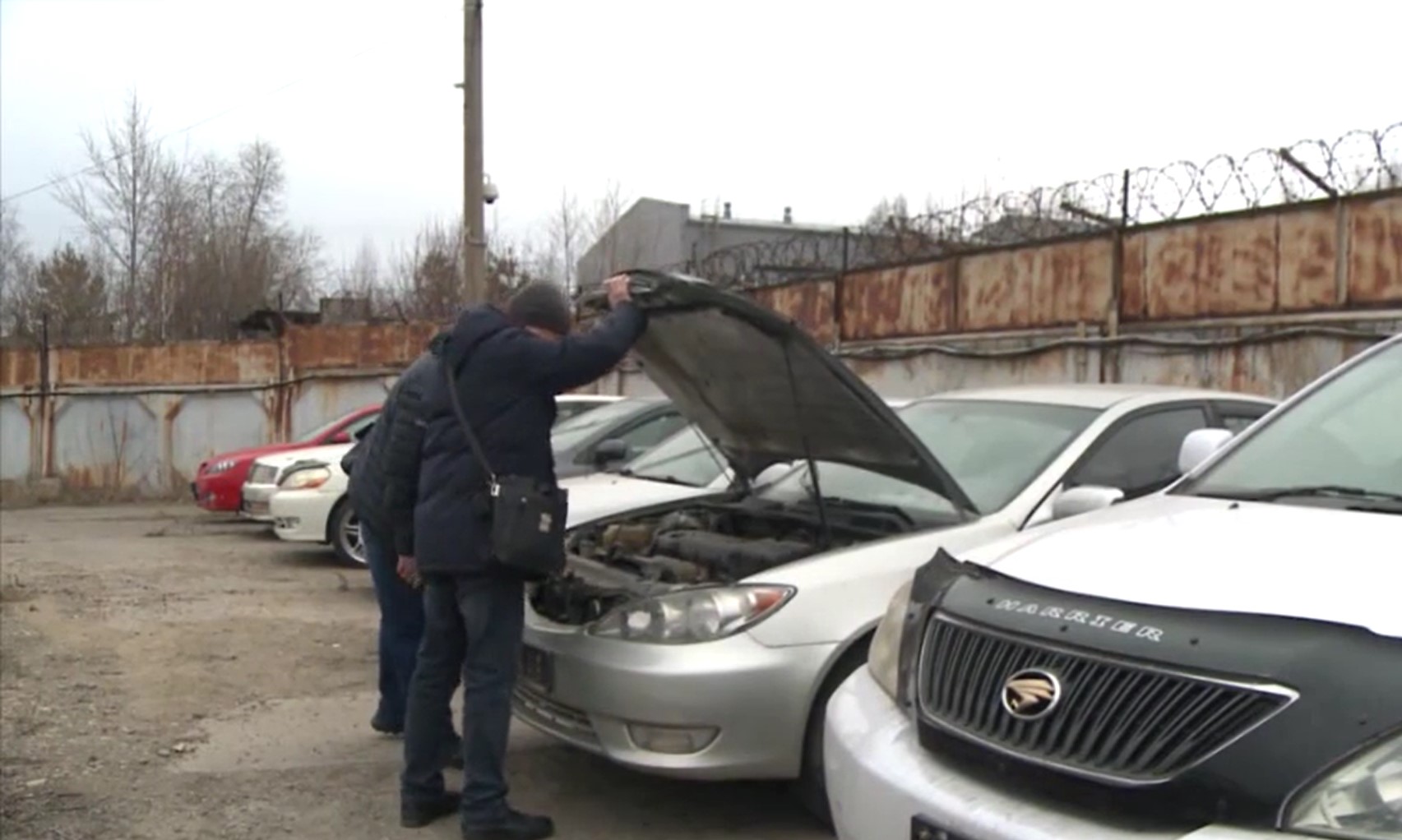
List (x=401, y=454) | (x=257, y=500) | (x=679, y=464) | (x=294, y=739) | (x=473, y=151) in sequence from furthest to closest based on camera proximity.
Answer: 1. (x=473, y=151)
2. (x=257, y=500)
3. (x=679, y=464)
4. (x=294, y=739)
5. (x=401, y=454)

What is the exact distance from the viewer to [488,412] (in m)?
4.03

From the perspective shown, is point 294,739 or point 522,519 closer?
point 522,519

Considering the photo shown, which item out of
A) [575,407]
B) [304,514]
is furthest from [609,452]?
[304,514]

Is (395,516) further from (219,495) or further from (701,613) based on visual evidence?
(219,495)

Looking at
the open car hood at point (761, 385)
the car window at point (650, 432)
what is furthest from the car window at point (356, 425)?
the open car hood at point (761, 385)

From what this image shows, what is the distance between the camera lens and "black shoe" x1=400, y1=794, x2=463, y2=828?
435 cm

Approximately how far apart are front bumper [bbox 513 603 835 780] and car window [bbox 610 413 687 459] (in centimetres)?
482

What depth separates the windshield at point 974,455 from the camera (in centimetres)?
483

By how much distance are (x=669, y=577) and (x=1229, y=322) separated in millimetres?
5570

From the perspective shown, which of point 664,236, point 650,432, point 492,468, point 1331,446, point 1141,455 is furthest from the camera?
point 664,236

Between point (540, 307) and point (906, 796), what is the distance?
7.24 feet

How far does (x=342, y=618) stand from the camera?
8.15 meters

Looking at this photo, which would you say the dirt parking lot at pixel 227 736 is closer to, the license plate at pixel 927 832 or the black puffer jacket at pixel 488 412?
the black puffer jacket at pixel 488 412

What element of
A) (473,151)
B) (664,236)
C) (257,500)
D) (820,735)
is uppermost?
(664,236)
